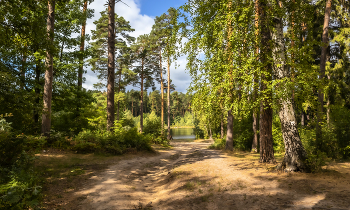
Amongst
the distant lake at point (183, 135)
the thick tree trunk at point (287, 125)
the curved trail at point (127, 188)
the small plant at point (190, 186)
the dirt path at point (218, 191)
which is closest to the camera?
the dirt path at point (218, 191)

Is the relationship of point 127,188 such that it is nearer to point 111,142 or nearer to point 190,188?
point 190,188

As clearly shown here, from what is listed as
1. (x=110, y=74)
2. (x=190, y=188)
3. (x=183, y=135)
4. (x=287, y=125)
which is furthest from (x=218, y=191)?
(x=183, y=135)

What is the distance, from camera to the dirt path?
4.67 meters

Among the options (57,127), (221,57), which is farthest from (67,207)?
(57,127)

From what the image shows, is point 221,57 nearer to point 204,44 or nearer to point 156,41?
point 204,44

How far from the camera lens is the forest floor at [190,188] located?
478 cm

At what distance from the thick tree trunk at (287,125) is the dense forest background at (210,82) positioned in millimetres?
35

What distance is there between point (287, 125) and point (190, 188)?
4120 mm

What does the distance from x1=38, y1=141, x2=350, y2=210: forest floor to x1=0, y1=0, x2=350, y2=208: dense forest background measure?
0.80 m

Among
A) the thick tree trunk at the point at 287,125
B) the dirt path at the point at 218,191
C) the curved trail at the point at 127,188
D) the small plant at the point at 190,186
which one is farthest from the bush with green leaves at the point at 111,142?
the thick tree trunk at the point at 287,125

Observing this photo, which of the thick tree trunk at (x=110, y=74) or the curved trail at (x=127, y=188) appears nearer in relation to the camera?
the curved trail at (x=127, y=188)

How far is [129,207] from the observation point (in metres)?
5.07

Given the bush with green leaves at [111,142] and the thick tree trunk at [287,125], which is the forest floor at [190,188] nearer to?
the thick tree trunk at [287,125]

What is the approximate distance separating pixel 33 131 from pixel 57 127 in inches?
78.2
